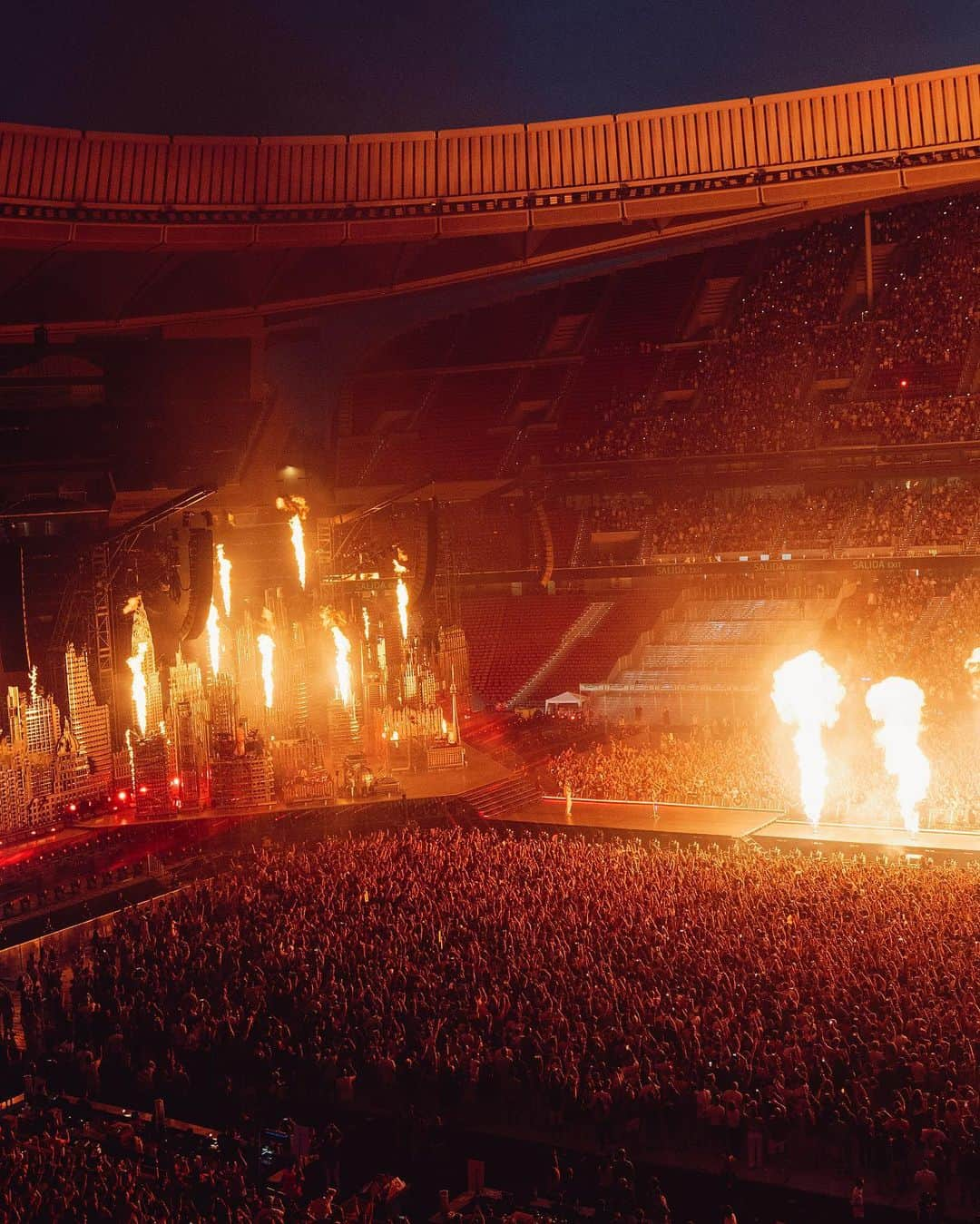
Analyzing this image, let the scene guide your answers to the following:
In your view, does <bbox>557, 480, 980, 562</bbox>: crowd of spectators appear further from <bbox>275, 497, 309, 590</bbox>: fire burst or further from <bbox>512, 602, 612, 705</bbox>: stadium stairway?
<bbox>275, 497, 309, 590</bbox>: fire burst

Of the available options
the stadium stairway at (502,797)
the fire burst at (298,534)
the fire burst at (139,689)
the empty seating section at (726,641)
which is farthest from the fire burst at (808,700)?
the fire burst at (139,689)

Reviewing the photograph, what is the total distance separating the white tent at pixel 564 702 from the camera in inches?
1267

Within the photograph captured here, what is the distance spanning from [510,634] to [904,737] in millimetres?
12784

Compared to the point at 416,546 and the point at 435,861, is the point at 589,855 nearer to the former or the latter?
the point at 435,861

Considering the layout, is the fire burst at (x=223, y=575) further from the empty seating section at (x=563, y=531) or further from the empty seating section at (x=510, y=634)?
the empty seating section at (x=563, y=531)

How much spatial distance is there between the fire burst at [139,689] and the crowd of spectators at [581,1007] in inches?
256

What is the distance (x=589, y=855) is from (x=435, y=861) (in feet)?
7.31

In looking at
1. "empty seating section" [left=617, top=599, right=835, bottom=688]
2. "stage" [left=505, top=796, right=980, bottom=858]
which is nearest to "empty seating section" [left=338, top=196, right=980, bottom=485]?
"empty seating section" [left=617, top=599, right=835, bottom=688]

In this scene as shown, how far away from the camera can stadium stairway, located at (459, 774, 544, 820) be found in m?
24.1

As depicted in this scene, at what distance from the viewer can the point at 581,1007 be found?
13203 mm

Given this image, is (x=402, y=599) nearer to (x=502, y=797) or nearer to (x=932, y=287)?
(x=502, y=797)

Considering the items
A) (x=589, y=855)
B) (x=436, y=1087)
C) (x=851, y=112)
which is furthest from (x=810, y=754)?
(x=436, y=1087)

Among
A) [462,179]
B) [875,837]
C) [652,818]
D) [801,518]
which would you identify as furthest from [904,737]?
[462,179]

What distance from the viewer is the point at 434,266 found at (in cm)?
2902
